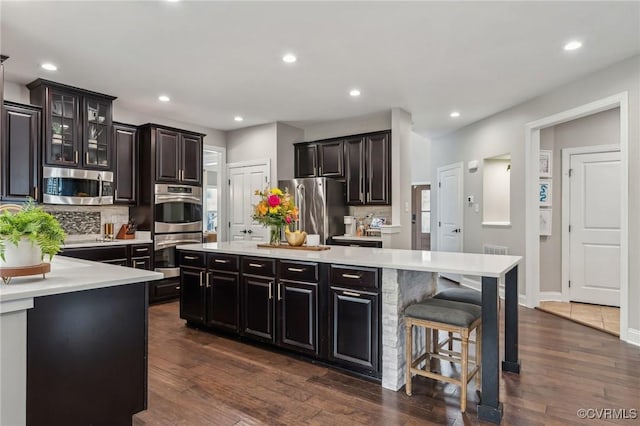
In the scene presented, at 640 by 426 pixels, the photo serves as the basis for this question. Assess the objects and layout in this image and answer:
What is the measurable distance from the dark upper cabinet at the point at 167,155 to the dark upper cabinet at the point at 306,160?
1.92 m

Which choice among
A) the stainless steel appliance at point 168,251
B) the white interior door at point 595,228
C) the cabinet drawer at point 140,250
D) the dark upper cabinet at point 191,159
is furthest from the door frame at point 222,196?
the white interior door at point 595,228

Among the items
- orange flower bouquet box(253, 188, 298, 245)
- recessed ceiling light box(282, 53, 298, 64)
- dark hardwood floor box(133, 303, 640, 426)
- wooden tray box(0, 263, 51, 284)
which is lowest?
dark hardwood floor box(133, 303, 640, 426)

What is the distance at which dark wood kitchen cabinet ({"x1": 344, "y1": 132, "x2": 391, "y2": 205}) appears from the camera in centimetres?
535

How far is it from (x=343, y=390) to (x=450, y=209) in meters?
4.91

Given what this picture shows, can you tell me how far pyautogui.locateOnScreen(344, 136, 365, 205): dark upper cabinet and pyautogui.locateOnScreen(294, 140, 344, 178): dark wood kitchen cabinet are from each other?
0.11m

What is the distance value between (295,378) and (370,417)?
0.72 m

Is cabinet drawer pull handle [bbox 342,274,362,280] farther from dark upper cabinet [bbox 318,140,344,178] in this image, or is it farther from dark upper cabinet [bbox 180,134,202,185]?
dark upper cabinet [bbox 180,134,202,185]

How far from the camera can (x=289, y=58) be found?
3.50 m

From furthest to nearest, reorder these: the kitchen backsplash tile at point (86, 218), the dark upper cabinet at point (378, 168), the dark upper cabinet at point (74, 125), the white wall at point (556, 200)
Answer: the dark upper cabinet at point (378, 168), the white wall at point (556, 200), the kitchen backsplash tile at point (86, 218), the dark upper cabinet at point (74, 125)

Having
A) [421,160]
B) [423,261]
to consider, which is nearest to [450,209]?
[421,160]

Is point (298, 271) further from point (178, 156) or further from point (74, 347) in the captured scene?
point (178, 156)

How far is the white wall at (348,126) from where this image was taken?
5559 mm

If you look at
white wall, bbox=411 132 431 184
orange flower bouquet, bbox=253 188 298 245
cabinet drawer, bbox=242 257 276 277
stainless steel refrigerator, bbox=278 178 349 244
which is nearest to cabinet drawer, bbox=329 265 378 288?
cabinet drawer, bbox=242 257 276 277

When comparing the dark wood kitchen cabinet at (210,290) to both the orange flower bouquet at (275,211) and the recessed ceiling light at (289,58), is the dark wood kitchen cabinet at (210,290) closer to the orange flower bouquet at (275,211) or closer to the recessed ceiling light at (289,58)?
the orange flower bouquet at (275,211)
